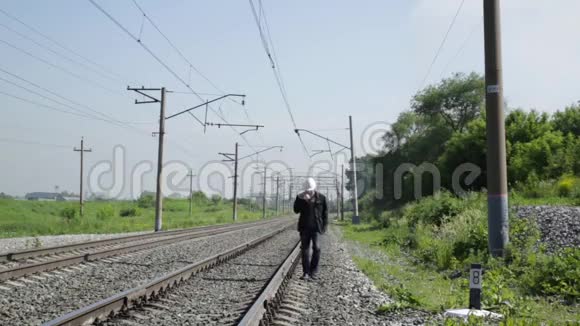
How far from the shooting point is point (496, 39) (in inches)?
544

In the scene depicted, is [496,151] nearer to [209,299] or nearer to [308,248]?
[308,248]

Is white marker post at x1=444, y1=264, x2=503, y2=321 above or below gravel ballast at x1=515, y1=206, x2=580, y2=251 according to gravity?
below

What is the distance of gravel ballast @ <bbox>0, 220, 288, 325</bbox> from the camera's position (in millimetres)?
7980

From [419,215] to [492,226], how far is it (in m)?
16.7

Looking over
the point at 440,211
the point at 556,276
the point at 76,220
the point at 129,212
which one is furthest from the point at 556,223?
the point at 129,212

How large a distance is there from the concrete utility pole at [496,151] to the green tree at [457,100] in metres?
63.6

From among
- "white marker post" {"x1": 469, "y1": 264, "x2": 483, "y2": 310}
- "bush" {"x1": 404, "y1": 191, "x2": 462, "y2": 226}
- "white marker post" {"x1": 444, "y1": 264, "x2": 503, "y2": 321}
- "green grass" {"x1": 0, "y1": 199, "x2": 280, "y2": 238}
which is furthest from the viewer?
"green grass" {"x1": 0, "y1": 199, "x2": 280, "y2": 238}

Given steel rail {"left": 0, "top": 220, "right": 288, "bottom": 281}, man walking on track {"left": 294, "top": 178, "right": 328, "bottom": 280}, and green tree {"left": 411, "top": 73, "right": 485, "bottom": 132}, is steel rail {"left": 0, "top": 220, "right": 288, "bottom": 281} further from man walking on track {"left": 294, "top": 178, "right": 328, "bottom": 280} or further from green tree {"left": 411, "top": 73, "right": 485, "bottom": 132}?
green tree {"left": 411, "top": 73, "right": 485, "bottom": 132}

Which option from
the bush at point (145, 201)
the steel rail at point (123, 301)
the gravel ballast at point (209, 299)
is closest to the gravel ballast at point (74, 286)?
the steel rail at point (123, 301)

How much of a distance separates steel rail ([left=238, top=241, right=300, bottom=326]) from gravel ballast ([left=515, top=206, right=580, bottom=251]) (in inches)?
228

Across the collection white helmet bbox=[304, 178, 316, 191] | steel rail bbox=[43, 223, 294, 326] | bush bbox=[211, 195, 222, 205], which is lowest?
steel rail bbox=[43, 223, 294, 326]

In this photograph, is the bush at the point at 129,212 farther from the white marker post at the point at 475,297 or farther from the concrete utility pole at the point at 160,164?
the white marker post at the point at 475,297

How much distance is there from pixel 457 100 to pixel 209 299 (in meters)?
71.3

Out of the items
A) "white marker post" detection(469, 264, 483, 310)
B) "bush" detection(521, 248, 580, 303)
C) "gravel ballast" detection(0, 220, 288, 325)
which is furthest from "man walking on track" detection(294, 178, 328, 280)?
"white marker post" detection(469, 264, 483, 310)
